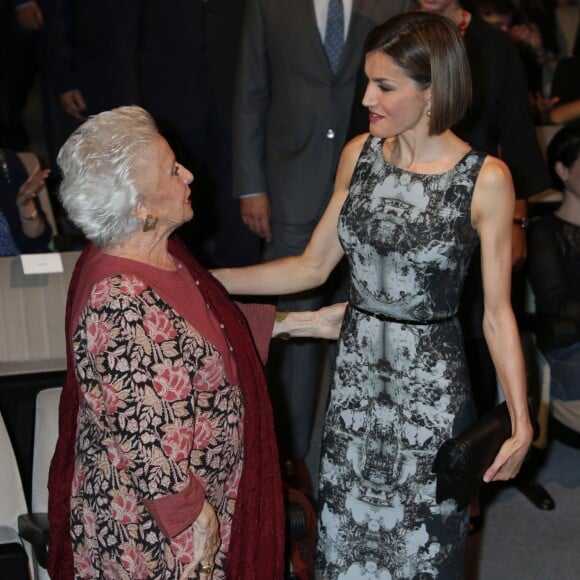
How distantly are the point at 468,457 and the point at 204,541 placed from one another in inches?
21.5

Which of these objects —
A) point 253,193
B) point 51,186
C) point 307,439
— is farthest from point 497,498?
point 51,186

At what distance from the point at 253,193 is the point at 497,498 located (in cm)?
140

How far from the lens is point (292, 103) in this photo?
3279 mm

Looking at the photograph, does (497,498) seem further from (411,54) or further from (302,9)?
(411,54)

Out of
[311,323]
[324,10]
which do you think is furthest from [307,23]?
[311,323]

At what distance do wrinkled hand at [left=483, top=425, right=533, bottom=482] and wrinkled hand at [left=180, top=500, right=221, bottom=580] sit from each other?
1.88 feet

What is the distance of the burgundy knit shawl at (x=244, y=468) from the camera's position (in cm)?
206

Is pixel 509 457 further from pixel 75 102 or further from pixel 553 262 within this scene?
pixel 75 102

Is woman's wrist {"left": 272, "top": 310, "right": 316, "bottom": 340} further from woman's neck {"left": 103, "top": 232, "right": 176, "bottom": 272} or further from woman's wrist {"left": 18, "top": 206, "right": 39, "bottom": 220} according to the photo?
woman's wrist {"left": 18, "top": 206, "right": 39, "bottom": 220}

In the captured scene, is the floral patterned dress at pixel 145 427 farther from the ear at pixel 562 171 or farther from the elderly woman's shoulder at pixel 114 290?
the ear at pixel 562 171

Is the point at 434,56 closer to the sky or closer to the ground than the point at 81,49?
closer to the sky

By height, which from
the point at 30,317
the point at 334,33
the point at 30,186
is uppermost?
the point at 334,33

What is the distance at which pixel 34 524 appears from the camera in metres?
2.46

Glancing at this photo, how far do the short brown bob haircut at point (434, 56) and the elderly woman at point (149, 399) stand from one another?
51 cm
